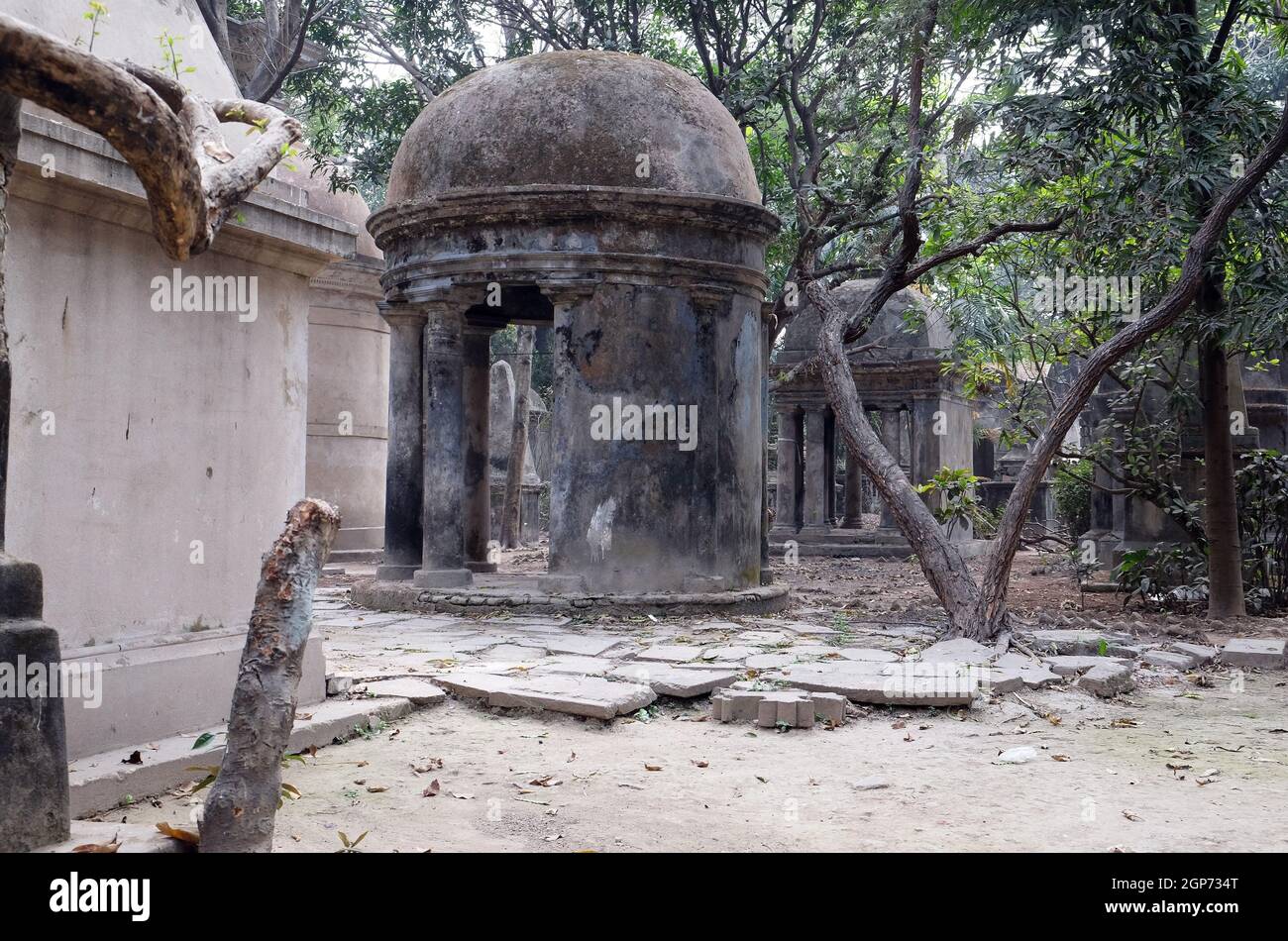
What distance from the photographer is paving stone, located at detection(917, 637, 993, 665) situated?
7102 mm

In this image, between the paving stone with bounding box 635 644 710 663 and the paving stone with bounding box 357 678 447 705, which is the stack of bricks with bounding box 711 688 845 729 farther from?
the paving stone with bounding box 357 678 447 705

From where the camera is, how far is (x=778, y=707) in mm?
5707

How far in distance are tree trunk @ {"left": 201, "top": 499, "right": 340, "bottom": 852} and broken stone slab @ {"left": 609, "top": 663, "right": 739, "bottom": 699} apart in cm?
328

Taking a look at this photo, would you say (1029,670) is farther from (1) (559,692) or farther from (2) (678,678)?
(1) (559,692)

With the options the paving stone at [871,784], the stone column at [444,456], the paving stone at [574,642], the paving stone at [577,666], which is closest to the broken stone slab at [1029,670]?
the paving stone at [871,784]

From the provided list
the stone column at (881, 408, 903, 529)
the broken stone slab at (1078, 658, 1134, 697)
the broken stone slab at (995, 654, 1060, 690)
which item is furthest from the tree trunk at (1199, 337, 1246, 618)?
the stone column at (881, 408, 903, 529)

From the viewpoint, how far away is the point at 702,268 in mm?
9758

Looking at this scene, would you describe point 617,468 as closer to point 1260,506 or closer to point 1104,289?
point 1104,289

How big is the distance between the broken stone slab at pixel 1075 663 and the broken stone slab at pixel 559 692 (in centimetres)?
261

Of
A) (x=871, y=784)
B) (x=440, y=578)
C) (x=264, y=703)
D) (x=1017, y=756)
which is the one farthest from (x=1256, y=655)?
(x=264, y=703)

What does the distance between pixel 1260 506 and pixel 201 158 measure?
9505 mm

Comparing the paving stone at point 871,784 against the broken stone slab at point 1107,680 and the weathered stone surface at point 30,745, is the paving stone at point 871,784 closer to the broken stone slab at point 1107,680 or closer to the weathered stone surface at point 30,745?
the broken stone slab at point 1107,680

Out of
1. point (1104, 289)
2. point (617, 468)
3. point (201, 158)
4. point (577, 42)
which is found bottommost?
point (617, 468)

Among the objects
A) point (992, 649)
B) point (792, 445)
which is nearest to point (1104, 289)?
point (992, 649)
